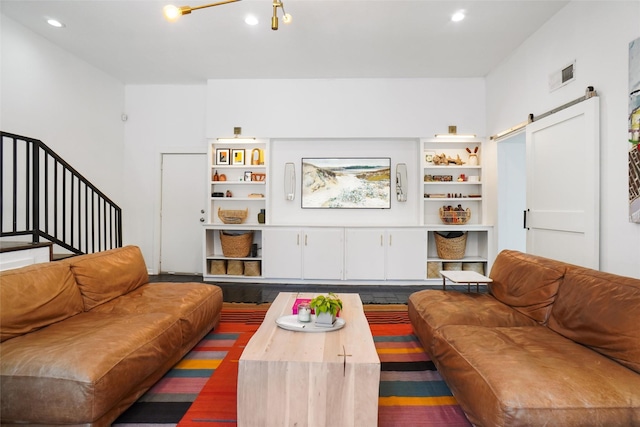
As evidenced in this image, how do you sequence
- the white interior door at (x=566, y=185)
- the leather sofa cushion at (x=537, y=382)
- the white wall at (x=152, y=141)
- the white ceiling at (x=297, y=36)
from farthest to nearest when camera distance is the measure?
the white wall at (x=152, y=141)
the white ceiling at (x=297, y=36)
the white interior door at (x=566, y=185)
the leather sofa cushion at (x=537, y=382)

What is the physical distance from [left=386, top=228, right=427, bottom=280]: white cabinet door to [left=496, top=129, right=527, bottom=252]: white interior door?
108 cm

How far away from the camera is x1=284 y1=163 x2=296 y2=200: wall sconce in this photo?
5.26 m

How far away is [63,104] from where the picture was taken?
439 cm

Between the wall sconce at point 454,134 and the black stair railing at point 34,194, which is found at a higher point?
the wall sconce at point 454,134

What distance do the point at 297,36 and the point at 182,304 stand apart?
309 centimetres

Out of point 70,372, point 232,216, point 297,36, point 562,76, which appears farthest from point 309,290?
point 562,76

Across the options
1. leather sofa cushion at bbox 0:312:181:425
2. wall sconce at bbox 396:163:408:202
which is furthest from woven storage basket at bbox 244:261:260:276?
leather sofa cushion at bbox 0:312:181:425

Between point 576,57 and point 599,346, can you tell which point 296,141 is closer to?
point 576,57

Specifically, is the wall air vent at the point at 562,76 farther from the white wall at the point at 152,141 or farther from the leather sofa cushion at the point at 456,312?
the white wall at the point at 152,141

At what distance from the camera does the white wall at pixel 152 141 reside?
18.0ft

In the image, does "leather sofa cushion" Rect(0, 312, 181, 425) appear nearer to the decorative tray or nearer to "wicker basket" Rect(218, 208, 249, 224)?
the decorative tray

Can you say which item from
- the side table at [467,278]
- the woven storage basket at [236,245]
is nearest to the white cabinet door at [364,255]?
the woven storage basket at [236,245]

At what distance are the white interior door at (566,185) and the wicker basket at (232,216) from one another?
381 centimetres

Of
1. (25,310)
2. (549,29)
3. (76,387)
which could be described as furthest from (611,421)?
(549,29)
